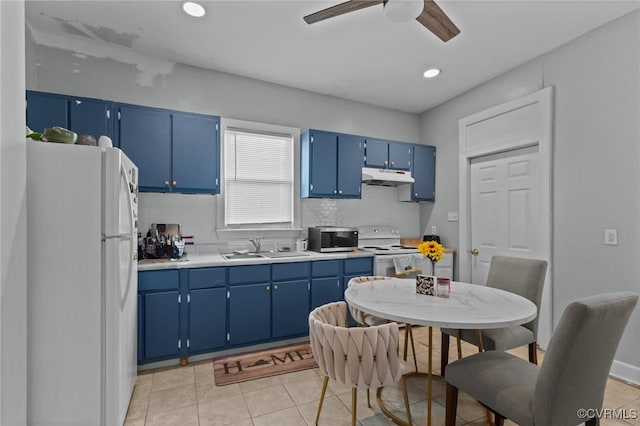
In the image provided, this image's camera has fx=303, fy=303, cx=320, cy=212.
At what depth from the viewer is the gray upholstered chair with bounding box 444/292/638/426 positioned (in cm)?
119

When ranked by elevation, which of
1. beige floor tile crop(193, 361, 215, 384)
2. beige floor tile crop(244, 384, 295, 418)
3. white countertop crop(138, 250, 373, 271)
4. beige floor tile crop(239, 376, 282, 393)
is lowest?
beige floor tile crop(193, 361, 215, 384)

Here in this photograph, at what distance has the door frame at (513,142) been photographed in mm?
2951

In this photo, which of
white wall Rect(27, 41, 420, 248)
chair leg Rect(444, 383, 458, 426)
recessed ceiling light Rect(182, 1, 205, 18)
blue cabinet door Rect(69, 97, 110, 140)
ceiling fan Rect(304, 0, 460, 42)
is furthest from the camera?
white wall Rect(27, 41, 420, 248)

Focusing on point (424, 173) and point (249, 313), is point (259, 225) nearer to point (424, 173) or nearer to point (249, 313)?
point (249, 313)

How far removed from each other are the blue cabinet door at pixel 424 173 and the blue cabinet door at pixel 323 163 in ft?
4.15

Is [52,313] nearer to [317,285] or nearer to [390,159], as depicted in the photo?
[317,285]

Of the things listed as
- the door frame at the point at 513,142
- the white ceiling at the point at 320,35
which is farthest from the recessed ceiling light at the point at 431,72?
the door frame at the point at 513,142

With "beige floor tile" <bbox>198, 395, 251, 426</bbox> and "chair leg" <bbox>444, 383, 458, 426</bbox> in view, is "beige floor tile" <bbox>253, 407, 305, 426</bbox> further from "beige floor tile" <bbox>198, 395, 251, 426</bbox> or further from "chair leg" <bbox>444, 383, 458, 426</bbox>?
"chair leg" <bbox>444, 383, 458, 426</bbox>

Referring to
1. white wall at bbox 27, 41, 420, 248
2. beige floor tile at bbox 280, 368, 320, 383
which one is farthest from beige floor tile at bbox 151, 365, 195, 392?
white wall at bbox 27, 41, 420, 248

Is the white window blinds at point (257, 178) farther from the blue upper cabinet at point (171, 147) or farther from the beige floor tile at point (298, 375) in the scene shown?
the beige floor tile at point (298, 375)

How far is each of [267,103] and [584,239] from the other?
3.50m

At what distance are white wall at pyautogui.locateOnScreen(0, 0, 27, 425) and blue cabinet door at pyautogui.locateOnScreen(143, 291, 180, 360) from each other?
1081 millimetres

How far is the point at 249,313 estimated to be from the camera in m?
2.90

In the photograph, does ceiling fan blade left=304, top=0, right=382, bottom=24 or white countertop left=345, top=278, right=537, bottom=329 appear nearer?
white countertop left=345, top=278, right=537, bottom=329
